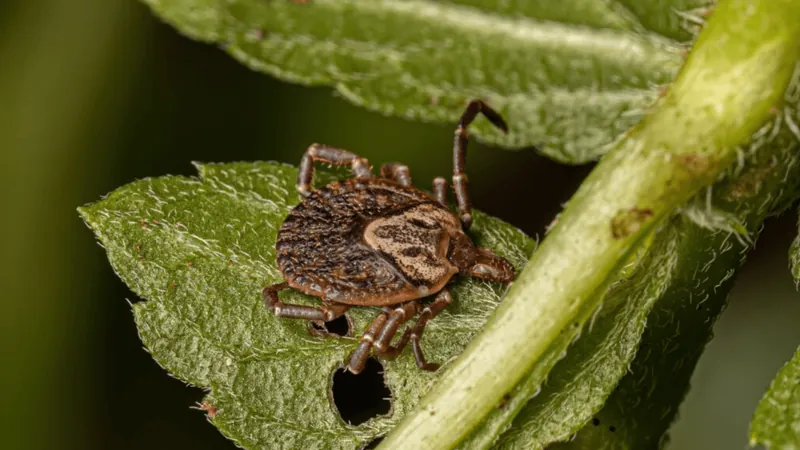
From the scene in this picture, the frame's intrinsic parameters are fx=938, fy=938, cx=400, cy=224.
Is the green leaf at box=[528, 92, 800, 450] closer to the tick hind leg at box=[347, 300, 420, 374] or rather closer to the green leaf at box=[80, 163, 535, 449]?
the green leaf at box=[80, 163, 535, 449]

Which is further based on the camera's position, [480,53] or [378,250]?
[378,250]

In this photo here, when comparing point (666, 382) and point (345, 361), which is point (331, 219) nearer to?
point (345, 361)

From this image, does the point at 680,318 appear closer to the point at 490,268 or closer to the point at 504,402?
the point at 504,402

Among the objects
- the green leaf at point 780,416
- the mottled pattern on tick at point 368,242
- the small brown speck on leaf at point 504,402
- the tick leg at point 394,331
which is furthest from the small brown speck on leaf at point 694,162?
the mottled pattern on tick at point 368,242

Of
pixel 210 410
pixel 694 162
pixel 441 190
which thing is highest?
pixel 694 162

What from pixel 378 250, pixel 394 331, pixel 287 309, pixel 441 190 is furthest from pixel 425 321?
pixel 441 190

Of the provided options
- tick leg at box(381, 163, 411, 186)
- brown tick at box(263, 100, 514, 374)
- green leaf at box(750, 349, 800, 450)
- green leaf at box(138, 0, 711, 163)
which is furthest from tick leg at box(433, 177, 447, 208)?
green leaf at box(750, 349, 800, 450)
